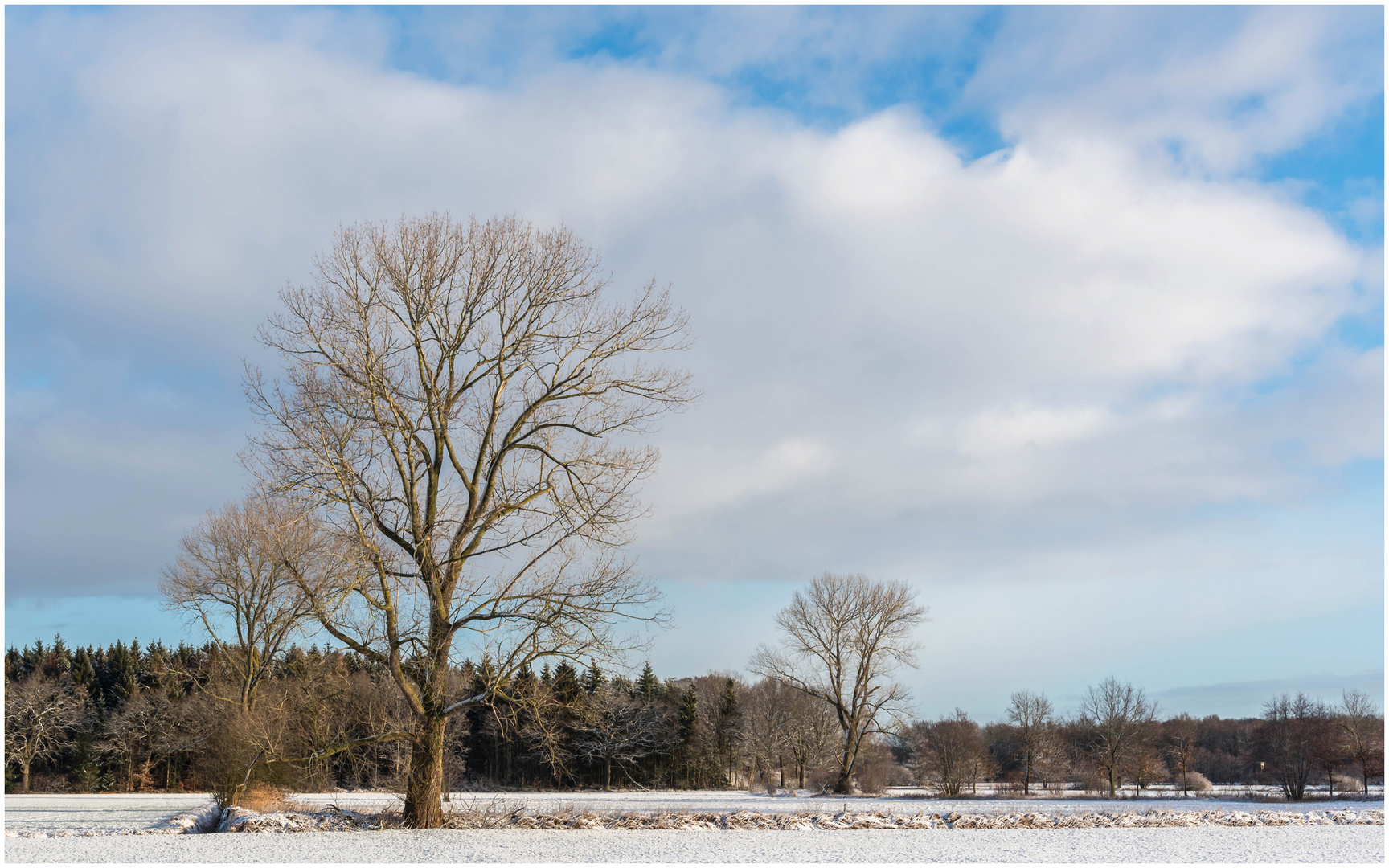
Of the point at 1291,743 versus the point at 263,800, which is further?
the point at 1291,743

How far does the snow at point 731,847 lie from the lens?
10773 mm

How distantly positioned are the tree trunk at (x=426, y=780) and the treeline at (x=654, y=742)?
8118 millimetres

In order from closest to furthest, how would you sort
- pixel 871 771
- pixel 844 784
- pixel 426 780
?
pixel 426 780
pixel 844 784
pixel 871 771

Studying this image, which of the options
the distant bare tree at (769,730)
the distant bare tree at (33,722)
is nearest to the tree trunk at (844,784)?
the distant bare tree at (769,730)

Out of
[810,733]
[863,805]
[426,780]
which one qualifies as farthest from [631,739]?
[426,780]

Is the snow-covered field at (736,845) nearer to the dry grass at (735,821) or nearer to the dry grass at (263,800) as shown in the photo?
Result: the dry grass at (735,821)

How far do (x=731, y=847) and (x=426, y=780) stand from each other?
5057 millimetres

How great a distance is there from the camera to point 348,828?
46.3 feet

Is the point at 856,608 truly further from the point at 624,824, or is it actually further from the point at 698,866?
the point at 698,866

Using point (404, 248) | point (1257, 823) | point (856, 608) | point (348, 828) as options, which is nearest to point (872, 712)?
point (856, 608)

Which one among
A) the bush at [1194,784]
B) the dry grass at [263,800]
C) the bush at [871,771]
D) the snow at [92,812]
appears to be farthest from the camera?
the bush at [1194,784]

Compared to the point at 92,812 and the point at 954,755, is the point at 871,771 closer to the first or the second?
the point at 954,755

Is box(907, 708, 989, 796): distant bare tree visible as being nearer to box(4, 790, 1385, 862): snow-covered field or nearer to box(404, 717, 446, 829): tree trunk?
box(4, 790, 1385, 862): snow-covered field

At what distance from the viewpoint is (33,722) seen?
145 feet
